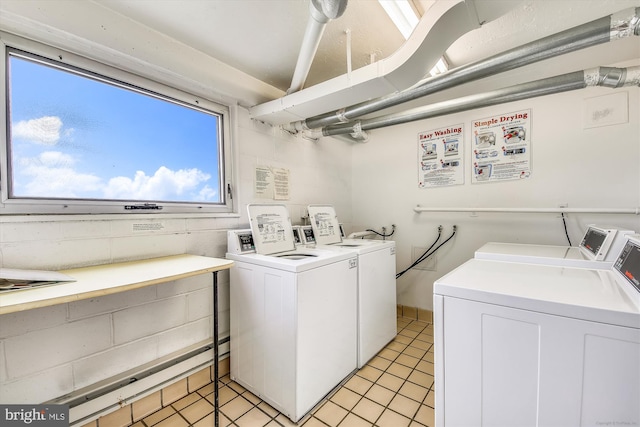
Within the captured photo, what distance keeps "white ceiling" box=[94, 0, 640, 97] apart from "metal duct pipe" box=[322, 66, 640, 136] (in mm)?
285

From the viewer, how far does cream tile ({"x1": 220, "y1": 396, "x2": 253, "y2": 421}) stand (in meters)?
1.57

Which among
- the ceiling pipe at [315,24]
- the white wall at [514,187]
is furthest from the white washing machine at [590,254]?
the ceiling pipe at [315,24]

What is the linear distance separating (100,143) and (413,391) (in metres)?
2.46

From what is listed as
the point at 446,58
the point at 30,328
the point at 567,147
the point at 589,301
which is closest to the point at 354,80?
the point at 446,58

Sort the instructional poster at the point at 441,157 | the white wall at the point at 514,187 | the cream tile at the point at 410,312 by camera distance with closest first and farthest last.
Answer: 1. the white wall at the point at 514,187
2. the instructional poster at the point at 441,157
3. the cream tile at the point at 410,312

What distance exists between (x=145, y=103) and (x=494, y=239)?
3.02 metres

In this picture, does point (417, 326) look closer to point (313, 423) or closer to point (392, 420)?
point (392, 420)

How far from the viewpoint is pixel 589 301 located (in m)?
0.86

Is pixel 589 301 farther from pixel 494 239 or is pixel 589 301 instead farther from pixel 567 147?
pixel 567 147

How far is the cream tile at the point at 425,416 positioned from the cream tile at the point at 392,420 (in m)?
0.07

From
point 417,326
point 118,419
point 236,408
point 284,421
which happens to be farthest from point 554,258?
point 118,419

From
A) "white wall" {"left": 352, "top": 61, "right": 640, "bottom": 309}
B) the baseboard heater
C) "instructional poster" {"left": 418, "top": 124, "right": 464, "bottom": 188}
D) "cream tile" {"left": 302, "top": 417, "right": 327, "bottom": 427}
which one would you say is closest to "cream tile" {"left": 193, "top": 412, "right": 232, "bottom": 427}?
the baseboard heater

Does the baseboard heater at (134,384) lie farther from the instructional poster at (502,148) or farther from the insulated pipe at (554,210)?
the instructional poster at (502,148)

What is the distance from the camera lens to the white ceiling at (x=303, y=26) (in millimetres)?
1368
